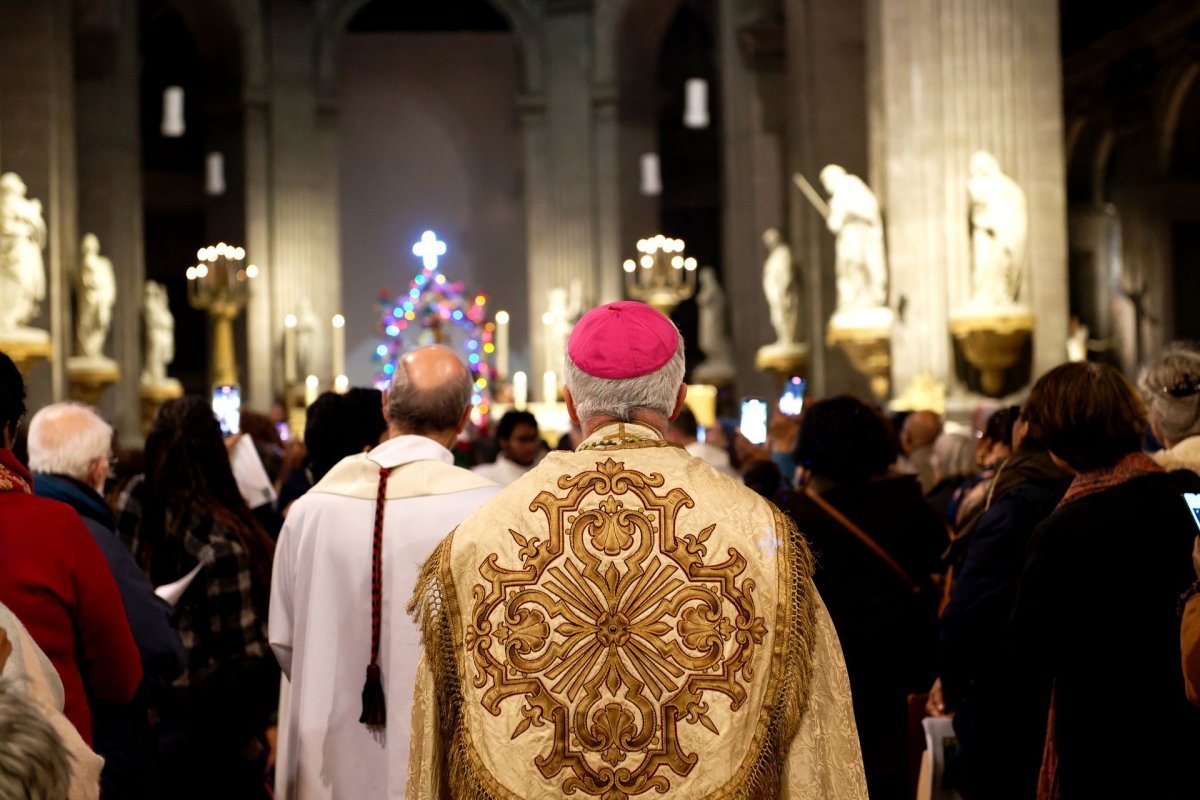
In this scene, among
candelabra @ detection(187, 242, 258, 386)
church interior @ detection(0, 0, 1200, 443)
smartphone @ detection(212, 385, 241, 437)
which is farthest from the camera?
candelabra @ detection(187, 242, 258, 386)

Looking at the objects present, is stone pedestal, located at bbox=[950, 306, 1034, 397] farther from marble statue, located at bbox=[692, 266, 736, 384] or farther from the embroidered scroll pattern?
marble statue, located at bbox=[692, 266, 736, 384]

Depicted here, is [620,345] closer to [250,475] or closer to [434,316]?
[250,475]

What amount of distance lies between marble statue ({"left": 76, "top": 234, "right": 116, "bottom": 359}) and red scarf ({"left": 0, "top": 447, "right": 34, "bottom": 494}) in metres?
15.7

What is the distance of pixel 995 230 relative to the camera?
11672 millimetres

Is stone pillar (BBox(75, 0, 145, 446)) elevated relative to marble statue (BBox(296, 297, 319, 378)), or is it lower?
elevated

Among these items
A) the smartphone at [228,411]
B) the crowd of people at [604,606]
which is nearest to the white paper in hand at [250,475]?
the crowd of people at [604,606]

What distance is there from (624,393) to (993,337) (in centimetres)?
941

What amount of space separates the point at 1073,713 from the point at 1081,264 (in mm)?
21304

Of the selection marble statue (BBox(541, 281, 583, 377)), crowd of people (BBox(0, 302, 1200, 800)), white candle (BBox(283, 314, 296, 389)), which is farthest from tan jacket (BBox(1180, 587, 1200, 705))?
marble statue (BBox(541, 281, 583, 377))

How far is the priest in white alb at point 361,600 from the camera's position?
12.1ft

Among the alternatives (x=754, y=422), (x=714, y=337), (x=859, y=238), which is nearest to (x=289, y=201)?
(x=714, y=337)

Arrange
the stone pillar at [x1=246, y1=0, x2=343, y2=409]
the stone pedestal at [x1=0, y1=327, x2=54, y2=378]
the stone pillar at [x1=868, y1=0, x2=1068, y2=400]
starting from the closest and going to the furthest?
1. the stone pillar at [x1=868, y1=0, x2=1068, y2=400]
2. the stone pedestal at [x1=0, y1=327, x2=54, y2=378]
3. the stone pillar at [x1=246, y1=0, x2=343, y2=409]

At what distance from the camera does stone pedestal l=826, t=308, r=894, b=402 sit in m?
14.2

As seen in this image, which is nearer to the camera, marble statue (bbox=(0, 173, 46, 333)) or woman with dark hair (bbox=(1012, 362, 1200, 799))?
woman with dark hair (bbox=(1012, 362, 1200, 799))
